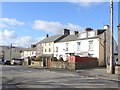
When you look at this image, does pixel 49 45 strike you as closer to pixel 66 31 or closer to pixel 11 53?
pixel 66 31

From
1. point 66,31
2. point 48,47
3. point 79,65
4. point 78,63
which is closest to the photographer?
point 78,63

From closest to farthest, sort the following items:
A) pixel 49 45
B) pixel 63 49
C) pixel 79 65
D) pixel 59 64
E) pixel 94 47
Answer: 1. pixel 79 65
2. pixel 59 64
3. pixel 94 47
4. pixel 63 49
5. pixel 49 45

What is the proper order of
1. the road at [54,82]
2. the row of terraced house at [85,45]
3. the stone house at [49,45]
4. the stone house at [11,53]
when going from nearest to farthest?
1. the road at [54,82]
2. the row of terraced house at [85,45]
3. the stone house at [49,45]
4. the stone house at [11,53]

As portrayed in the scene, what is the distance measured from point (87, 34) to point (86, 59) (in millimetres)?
10351

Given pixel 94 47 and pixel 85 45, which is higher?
pixel 85 45

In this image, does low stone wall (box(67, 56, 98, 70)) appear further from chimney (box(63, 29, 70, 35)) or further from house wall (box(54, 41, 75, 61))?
chimney (box(63, 29, 70, 35))

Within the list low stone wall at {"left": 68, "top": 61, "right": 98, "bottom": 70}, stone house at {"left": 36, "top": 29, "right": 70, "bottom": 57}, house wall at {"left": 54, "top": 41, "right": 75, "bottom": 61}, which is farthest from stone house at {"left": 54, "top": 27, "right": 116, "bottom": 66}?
stone house at {"left": 36, "top": 29, "right": 70, "bottom": 57}

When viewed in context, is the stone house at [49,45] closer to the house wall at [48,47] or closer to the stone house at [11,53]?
the house wall at [48,47]

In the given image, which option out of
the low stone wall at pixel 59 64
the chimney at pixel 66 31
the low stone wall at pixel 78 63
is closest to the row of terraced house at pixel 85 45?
the chimney at pixel 66 31

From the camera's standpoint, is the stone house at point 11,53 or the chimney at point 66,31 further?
the stone house at point 11,53

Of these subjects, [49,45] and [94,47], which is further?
[49,45]

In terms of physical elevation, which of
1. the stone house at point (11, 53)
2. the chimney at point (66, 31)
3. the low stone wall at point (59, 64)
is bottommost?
the low stone wall at point (59, 64)

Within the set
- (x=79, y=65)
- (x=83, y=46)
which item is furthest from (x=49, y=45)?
(x=79, y=65)

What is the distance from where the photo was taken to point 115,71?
31.6 m
